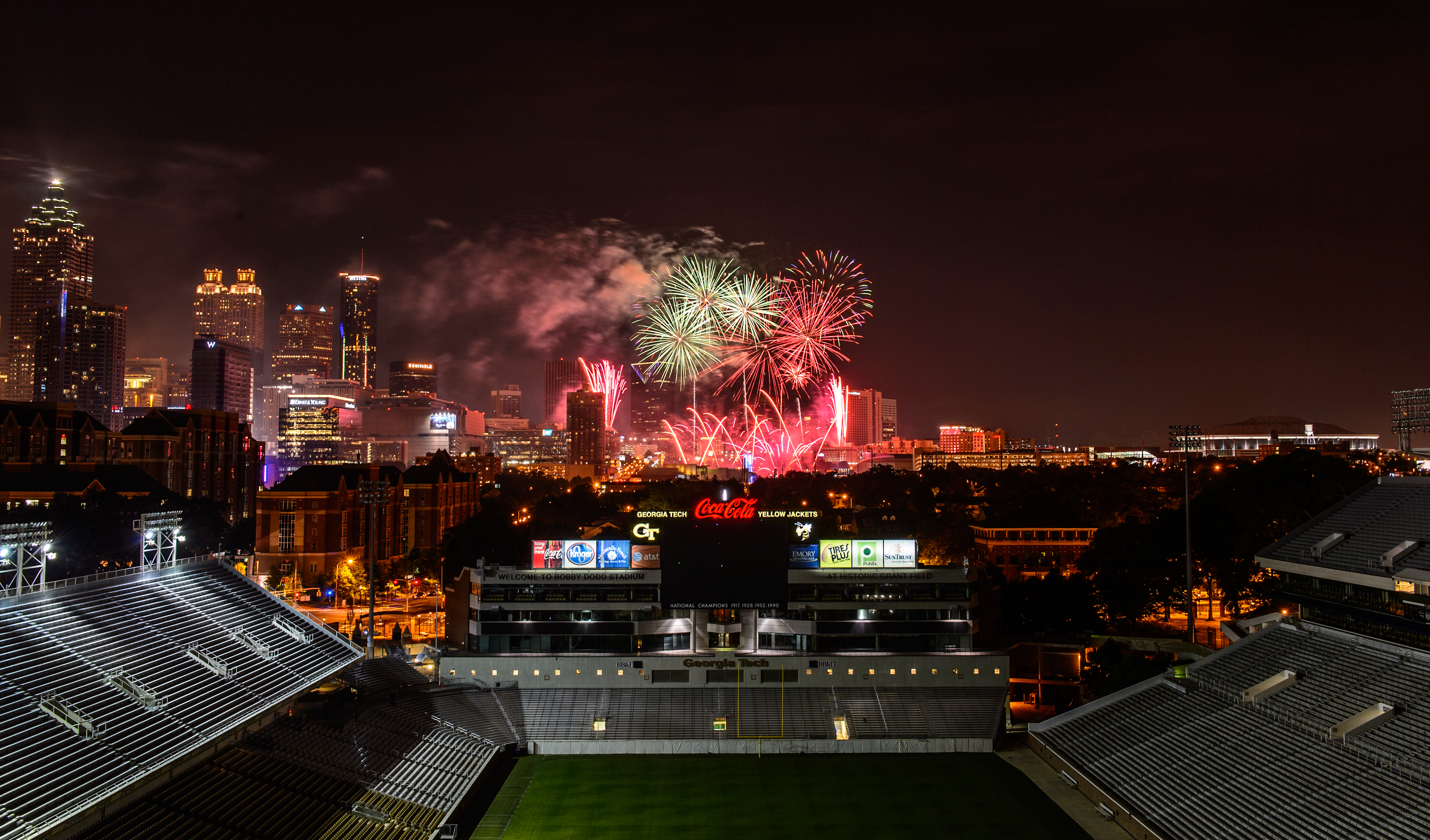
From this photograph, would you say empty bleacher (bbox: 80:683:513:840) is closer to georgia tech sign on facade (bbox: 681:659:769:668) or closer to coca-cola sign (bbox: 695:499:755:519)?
georgia tech sign on facade (bbox: 681:659:769:668)

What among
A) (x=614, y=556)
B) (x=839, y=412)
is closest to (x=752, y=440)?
(x=839, y=412)

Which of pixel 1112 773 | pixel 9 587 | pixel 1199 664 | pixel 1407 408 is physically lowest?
pixel 1112 773

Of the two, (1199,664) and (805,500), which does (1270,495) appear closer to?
(1199,664)

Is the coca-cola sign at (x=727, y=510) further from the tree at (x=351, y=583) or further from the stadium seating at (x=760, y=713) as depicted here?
the tree at (x=351, y=583)

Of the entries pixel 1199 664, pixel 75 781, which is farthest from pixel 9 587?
pixel 1199 664

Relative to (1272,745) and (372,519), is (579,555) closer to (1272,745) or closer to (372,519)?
(372,519)
